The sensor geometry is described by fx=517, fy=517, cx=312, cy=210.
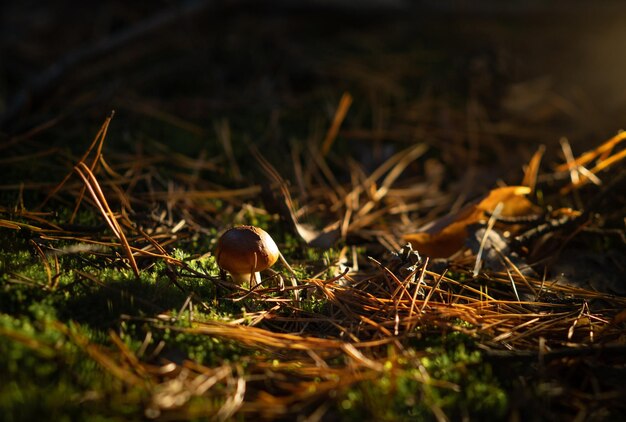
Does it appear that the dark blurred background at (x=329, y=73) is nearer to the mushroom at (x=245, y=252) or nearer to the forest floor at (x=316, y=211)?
the forest floor at (x=316, y=211)

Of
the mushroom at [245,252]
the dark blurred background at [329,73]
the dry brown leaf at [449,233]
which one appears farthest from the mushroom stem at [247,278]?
the dark blurred background at [329,73]

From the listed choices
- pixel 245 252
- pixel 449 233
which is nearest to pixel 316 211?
pixel 449 233

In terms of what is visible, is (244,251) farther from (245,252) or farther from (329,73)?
(329,73)

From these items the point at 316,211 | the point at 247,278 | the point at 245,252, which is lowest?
the point at 316,211

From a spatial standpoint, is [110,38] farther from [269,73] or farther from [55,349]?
[55,349]

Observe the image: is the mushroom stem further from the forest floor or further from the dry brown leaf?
the dry brown leaf

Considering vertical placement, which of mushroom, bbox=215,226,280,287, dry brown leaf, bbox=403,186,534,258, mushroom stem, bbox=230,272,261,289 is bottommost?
dry brown leaf, bbox=403,186,534,258

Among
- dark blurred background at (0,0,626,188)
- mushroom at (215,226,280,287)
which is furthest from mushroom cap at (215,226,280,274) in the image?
dark blurred background at (0,0,626,188)
